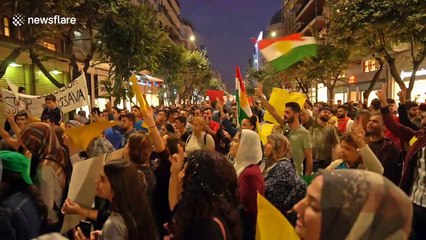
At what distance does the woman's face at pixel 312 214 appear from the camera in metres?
1.69

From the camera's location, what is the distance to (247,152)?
4152 mm

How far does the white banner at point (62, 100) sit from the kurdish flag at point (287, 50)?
3429 mm

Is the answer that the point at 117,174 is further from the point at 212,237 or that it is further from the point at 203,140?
the point at 203,140

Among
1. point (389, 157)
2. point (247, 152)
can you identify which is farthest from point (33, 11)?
point (389, 157)

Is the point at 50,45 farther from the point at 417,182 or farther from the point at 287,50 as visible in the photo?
the point at 417,182

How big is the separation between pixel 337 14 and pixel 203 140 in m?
13.9

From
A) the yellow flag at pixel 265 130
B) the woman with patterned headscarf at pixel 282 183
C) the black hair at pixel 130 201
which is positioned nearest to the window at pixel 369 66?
the yellow flag at pixel 265 130

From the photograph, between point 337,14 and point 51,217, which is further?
point 337,14

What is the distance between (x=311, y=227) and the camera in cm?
171

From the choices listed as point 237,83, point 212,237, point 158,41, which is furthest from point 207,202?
point 158,41

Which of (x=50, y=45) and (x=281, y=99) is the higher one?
(x=50, y=45)

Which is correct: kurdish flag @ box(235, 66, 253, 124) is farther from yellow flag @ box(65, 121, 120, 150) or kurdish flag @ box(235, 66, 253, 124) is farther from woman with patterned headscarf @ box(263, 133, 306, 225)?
woman with patterned headscarf @ box(263, 133, 306, 225)

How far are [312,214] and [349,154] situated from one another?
2806mm

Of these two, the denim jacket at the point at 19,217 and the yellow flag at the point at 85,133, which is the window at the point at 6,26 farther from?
the denim jacket at the point at 19,217
